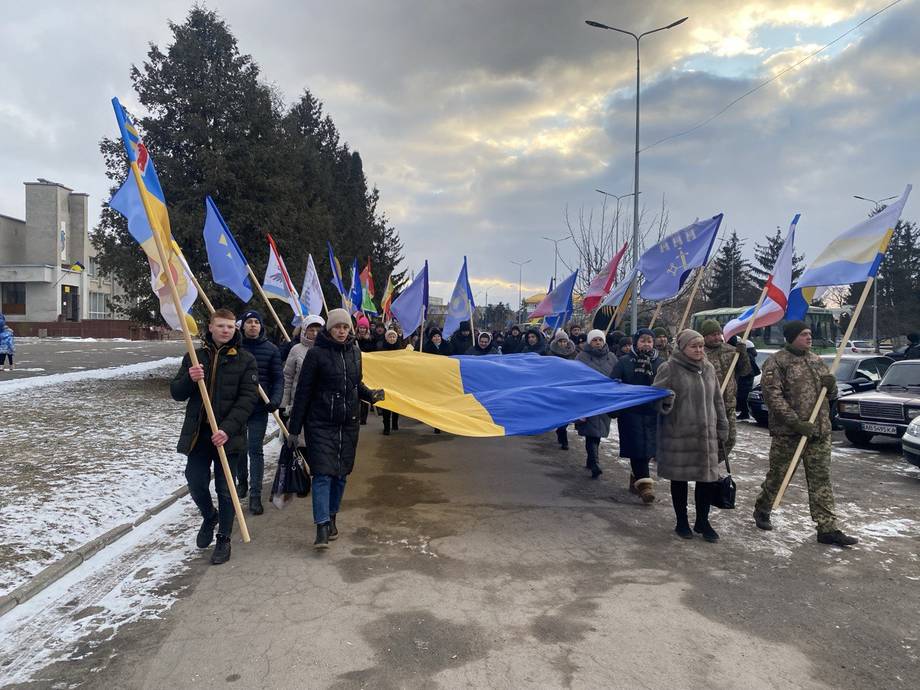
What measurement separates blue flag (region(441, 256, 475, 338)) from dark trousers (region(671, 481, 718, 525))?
27.4 feet

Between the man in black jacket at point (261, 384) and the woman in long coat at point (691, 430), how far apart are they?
12.4 ft

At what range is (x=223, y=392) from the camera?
16.0ft

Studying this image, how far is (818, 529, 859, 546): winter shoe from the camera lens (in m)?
5.36

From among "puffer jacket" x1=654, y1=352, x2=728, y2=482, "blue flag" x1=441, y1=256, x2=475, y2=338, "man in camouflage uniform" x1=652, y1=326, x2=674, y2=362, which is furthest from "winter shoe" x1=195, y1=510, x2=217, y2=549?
"blue flag" x1=441, y1=256, x2=475, y2=338

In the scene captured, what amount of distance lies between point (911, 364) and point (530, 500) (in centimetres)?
794

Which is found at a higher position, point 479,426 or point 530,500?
point 479,426

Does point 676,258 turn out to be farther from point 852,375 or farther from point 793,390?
point 852,375

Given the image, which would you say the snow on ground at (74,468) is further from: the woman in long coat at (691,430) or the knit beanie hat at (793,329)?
the knit beanie hat at (793,329)

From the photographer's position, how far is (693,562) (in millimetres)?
4973

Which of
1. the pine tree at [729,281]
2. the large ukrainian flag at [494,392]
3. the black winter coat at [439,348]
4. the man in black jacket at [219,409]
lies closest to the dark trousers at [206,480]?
the man in black jacket at [219,409]

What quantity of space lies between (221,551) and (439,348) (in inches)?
299

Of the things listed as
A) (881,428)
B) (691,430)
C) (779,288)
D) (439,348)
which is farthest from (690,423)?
(439,348)

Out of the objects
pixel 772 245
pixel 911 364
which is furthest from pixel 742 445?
pixel 772 245

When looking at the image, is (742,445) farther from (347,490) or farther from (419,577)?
(419,577)
